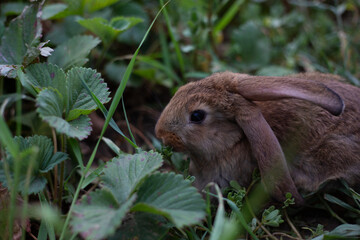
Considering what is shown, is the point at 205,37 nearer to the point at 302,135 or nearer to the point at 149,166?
the point at 302,135

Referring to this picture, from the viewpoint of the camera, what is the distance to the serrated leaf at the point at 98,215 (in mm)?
1841

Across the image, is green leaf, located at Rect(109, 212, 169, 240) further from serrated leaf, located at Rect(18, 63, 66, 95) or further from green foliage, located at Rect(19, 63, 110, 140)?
serrated leaf, located at Rect(18, 63, 66, 95)

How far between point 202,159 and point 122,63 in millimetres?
1680

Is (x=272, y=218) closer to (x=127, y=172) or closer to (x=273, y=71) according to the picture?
(x=127, y=172)

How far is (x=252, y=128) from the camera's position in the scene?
2719 mm

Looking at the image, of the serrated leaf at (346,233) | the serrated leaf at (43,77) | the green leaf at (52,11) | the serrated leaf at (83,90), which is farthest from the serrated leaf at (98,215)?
the green leaf at (52,11)

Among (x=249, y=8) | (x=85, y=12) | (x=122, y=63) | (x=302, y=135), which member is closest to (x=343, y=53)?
(x=249, y=8)

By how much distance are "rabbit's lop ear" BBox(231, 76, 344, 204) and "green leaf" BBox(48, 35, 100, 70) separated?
50.3 inches

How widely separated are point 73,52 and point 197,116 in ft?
3.69

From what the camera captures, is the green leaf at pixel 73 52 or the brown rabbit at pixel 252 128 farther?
the green leaf at pixel 73 52

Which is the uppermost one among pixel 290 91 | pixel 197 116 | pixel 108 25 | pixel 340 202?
pixel 108 25

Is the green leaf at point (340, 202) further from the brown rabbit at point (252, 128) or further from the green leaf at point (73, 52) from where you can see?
the green leaf at point (73, 52)

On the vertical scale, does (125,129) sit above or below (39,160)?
below

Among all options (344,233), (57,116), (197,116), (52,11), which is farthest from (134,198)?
(52,11)
